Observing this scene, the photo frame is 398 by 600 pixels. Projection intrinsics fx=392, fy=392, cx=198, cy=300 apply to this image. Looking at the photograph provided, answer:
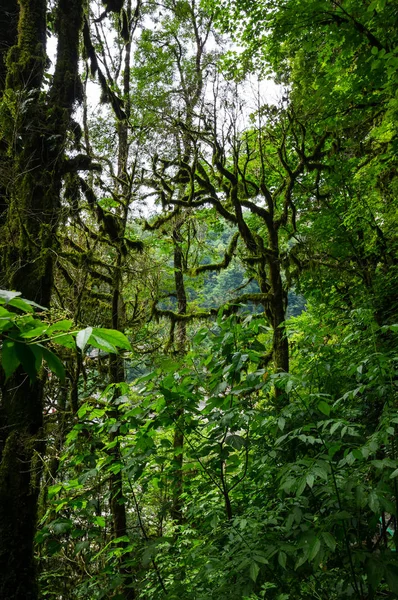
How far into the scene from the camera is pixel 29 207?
4.43 m

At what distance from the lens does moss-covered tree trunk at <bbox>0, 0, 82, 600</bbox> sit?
3.79m

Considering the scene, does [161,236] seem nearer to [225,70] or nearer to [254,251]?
[254,251]

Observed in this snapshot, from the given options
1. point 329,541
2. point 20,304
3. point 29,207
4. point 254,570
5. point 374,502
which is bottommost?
point 254,570

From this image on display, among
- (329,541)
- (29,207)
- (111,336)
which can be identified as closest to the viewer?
(111,336)

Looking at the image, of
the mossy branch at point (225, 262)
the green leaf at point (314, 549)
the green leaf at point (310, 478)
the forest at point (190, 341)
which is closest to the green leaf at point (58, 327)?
the forest at point (190, 341)

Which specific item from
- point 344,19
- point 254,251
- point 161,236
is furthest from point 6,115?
point 161,236

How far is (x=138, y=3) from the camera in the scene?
33.8ft

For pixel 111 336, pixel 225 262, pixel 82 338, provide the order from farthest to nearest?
pixel 225 262, pixel 111 336, pixel 82 338

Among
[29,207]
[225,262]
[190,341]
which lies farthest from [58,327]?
[225,262]

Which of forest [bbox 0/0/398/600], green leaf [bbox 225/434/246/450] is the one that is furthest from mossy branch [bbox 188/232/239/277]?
green leaf [bbox 225/434/246/450]

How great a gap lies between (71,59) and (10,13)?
4.30 ft

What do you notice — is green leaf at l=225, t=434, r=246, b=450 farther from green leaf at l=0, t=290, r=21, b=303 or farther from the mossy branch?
the mossy branch

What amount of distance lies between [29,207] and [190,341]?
328 centimetres

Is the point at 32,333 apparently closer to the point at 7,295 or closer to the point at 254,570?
the point at 7,295
